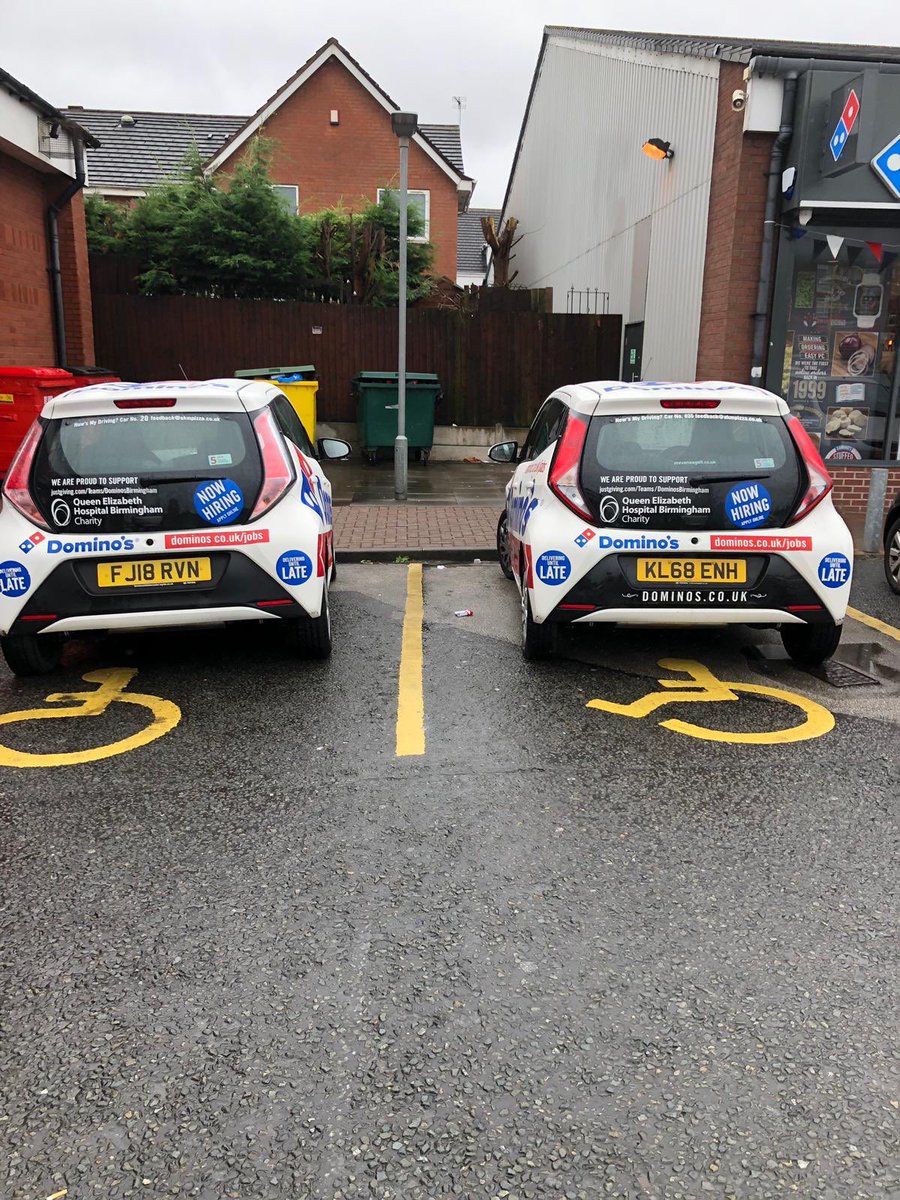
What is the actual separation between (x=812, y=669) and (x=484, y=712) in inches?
77.9

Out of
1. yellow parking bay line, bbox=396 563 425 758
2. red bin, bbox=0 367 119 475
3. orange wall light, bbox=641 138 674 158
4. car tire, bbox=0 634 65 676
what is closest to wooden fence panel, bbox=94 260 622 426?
orange wall light, bbox=641 138 674 158

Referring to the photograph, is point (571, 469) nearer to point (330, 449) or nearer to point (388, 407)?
point (330, 449)

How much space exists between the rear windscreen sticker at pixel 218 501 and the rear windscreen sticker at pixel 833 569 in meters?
3.00

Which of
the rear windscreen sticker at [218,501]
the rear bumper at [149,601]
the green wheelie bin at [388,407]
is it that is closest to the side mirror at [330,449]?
the rear windscreen sticker at [218,501]

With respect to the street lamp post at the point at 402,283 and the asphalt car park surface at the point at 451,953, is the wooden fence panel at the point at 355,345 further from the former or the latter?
the asphalt car park surface at the point at 451,953

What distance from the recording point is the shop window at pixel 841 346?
33.6 feet

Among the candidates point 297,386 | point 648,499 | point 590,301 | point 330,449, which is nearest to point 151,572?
point 330,449

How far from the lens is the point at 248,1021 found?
2.53m

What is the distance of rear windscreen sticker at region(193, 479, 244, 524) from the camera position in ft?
16.2

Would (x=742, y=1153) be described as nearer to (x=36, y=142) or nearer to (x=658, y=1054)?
(x=658, y=1054)

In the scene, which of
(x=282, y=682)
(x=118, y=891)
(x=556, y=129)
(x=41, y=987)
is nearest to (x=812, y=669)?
Result: (x=282, y=682)

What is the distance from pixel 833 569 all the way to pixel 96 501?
3.76 meters

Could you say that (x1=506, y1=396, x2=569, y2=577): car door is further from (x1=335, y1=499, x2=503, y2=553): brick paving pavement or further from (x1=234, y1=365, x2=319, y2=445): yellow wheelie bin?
(x1=234, y1=365, x2=319, y2=445): yellow wheelie bin

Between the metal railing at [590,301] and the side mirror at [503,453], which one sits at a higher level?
the metal railing at [590,301]
